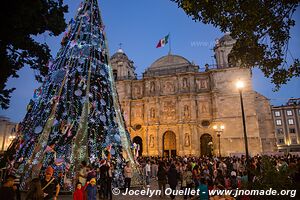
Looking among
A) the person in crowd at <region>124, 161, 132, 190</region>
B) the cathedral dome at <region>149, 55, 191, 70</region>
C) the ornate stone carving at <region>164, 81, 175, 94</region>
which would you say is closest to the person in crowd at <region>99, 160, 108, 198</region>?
the person in crowd at <region>124, 161, 132, 190</region>

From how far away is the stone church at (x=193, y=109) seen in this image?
98.3ft

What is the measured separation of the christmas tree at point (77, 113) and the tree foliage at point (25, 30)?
123 cm

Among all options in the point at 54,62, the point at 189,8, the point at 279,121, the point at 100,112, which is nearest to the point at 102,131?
the point at 100,112

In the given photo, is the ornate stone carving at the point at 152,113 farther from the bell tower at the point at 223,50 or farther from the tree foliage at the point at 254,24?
the tree foliage at the point at 254,24

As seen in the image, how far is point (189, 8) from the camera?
716 centimetres

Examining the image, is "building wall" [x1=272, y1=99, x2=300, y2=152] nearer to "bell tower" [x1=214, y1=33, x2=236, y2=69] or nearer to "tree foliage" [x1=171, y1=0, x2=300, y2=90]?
"bell tower" [x1=214, y1=33, x2=236, y2=69]

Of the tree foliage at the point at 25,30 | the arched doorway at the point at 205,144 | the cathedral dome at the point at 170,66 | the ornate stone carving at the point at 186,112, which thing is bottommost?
the arched doorway at the point at 205,144

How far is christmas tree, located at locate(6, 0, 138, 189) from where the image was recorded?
9609 millimetres

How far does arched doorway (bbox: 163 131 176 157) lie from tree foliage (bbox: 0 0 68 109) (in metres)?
24.3

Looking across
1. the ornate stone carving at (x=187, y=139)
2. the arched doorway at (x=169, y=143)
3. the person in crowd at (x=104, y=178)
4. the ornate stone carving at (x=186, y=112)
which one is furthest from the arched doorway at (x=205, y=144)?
the person in crowd at (x=104, y=178)

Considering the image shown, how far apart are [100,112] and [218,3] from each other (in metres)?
6.90

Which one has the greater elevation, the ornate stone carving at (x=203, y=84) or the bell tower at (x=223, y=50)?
the bell tower at (x=223, y=50)

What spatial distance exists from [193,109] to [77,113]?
78.3 feet

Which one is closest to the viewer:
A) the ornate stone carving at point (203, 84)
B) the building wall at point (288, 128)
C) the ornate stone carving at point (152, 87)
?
the ornate stone carving at point (203, 84)
